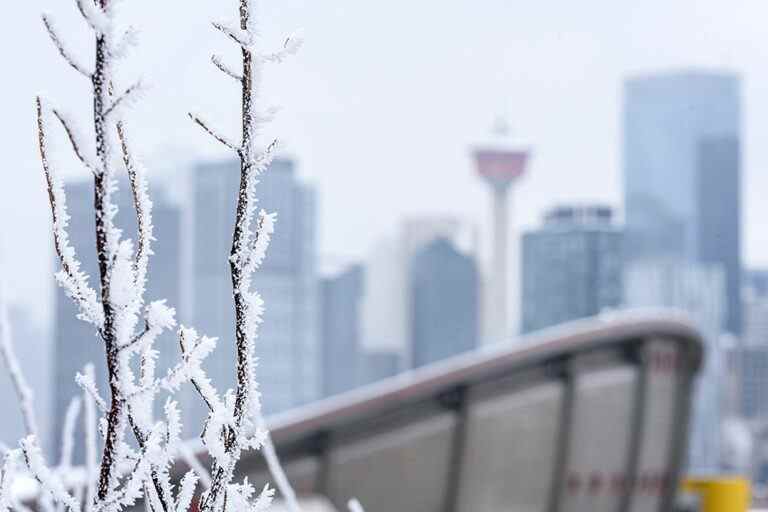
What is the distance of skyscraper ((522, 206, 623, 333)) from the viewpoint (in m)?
68.6

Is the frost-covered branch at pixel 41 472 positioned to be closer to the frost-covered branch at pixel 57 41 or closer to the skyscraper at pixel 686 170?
the frost-covered branch at pixel 57 41

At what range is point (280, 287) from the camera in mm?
71125

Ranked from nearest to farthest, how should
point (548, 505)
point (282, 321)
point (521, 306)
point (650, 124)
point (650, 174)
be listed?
point (548, 505)
point (521, 306)
point (282, 321)
point (650, 174)
point (650, 124)

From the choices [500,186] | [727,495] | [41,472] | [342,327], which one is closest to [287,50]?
[41,472]

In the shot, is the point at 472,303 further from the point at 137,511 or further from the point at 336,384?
the point at 137,511

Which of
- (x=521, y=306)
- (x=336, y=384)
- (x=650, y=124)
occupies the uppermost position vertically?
(x=650, y=124)

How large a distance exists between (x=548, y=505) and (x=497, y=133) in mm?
70873

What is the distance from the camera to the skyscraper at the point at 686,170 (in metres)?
75.9

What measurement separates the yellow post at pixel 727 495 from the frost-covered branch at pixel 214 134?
10.1 feet

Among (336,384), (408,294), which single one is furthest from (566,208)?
(336,384)

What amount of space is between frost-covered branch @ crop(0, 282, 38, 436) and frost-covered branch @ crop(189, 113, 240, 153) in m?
0.21

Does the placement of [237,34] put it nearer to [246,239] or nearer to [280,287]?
[246,239]

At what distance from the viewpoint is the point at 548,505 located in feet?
11.2

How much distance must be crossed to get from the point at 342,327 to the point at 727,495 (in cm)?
6786
